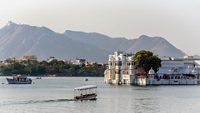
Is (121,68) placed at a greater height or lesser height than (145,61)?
lesser

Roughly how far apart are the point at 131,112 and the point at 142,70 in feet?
211

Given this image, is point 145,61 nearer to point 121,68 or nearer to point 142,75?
point 142,75

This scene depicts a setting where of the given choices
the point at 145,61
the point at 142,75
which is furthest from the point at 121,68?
the point at 142,75

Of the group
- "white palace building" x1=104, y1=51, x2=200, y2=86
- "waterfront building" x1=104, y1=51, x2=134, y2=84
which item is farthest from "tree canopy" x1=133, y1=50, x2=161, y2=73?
"waterfront building" x1=104, y1=51, x2=134, y2=84

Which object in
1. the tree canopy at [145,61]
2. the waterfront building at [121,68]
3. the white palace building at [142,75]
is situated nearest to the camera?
the white palace building at [142,75]

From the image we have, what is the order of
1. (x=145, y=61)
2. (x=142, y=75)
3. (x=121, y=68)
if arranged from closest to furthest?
(x=142, y=75)
(x=145, y=61)
(x=121, y=68)

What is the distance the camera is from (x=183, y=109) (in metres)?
46.7

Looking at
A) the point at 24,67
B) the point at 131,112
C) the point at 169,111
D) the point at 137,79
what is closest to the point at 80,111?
the point at 131,112

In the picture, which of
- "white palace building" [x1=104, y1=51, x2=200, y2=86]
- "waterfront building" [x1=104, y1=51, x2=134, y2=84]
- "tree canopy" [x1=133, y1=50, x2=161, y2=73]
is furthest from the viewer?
"waterfront building" [x1=104, y1=51, x2=134, y2=84]

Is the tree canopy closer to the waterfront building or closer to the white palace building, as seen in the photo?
the white palace building

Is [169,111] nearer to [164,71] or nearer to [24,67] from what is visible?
[164,71]

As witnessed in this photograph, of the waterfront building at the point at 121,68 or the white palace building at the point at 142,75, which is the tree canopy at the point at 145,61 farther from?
the waterfront building at the point at 121,68

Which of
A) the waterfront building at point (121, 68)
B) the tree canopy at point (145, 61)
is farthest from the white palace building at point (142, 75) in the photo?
the tree canopy at point (145, 61)

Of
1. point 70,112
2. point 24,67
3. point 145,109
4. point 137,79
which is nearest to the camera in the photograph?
point 70,112
